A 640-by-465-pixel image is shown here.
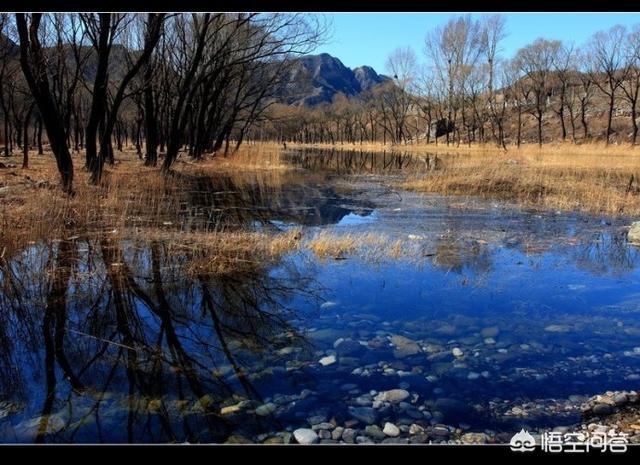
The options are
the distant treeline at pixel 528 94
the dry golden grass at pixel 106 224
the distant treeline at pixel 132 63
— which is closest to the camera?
the dry golden grass at pixel 106 224

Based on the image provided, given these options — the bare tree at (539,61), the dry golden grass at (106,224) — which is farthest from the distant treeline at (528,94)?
the dry golden grass at (106,224)

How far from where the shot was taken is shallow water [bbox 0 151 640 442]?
12.3 ft

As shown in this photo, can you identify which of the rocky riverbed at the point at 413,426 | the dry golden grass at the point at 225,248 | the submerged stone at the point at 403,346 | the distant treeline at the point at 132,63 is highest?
the distant treeline at the point at 132,63

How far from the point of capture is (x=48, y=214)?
380 inches

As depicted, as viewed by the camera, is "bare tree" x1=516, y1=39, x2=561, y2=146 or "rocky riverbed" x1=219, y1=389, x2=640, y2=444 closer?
"rocky riverbed" x1=219, y1=389, x2=640, y2=444

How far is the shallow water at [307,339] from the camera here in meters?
3.76

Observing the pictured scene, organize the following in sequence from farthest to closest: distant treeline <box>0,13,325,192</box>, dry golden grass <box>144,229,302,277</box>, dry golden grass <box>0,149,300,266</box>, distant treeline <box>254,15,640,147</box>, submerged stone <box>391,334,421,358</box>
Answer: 1. distant treeline <box>254,15,640,147</box>
2. distant treeline <box>0,13,325,192</box>
3. dry golden grass <box>0,149,300,266</box>
4. dry golden grass <box>144,229,302,277</box>
5. submerged stone <box>391,334,421,358</box>

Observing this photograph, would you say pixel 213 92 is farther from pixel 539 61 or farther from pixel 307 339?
pixel 539 61

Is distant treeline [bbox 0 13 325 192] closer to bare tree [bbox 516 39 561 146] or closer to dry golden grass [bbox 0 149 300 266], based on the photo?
dry golden grass [bbox 0 149 300 266]

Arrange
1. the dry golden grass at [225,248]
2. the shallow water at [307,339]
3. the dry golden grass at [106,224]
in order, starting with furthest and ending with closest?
the dry golden grass at [106,224]
the dry golden grass at [225,248]
the shallow water at [307,339]

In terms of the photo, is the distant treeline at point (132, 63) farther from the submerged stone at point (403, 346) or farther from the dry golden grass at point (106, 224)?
the submerged stone at point (403, 346)

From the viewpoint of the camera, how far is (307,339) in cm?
512

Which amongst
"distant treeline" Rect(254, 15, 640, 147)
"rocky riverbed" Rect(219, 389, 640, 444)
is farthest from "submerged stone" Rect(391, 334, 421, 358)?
"distant treeline" Rect(254, 15, 640, 147)

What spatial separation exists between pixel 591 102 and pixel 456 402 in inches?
2894
